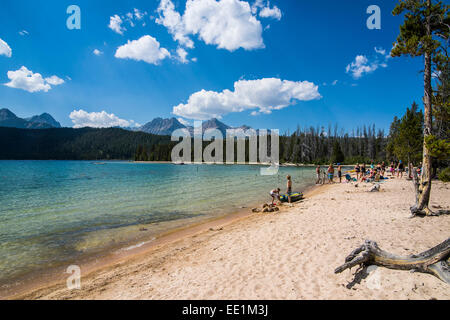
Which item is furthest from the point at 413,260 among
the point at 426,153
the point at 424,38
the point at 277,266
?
the point at 424,38

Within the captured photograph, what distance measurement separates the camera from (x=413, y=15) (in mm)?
9250

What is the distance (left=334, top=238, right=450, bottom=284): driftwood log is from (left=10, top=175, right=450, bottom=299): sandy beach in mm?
150

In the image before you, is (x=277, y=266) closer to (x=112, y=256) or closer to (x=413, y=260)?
(x=413, y=260)

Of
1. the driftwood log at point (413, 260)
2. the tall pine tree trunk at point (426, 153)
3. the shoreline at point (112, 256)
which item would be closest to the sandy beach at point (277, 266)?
→ the driftwood log at point (413, 260)

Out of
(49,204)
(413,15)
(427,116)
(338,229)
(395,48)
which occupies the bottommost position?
(49,204)

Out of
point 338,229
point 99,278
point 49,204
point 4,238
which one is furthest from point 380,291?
point 49,204

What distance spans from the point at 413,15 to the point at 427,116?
14.2 ft

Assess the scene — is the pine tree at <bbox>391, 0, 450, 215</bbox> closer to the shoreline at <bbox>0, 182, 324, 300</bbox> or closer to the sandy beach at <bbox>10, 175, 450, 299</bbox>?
the sandy beach at <bbox>10, 175, 450, 299</bbox>

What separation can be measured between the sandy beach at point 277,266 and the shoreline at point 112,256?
1.20ft

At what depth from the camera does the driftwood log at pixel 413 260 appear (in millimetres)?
4364

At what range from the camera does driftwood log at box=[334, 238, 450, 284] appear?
172 inches

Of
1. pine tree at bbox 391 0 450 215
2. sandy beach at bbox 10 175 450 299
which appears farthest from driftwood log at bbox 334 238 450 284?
pine tree at bbox 391 0 450 215
